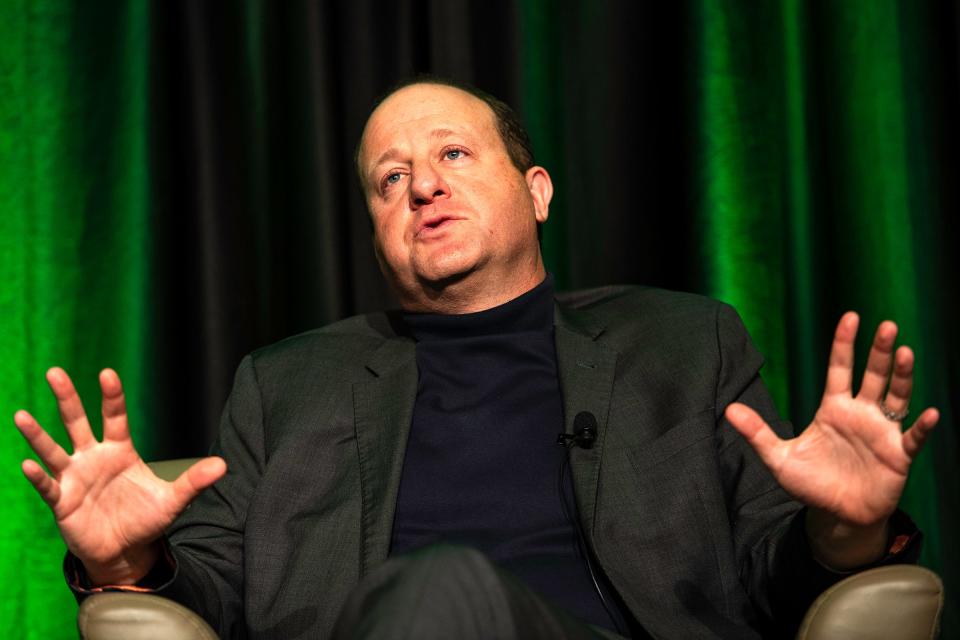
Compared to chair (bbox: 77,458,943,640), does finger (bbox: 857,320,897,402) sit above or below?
above

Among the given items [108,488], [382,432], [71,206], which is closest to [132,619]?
[108,488]

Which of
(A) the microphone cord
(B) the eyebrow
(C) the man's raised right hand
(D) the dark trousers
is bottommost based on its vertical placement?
(A) the microphone cord

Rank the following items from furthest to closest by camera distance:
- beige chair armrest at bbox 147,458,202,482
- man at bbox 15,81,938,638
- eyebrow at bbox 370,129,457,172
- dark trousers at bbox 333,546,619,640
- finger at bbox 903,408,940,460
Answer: eyebrow at bbox 370,129,457,172, beige chair armrest at bbox 147,458,202,482, man at bbox 15,81,938,638, finger at bbox 903,408,940,460, dark trousers at bbox 333,546,619,640

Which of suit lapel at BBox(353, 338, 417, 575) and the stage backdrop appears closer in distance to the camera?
suit lapel at BBox(353, 338, 417, 575)

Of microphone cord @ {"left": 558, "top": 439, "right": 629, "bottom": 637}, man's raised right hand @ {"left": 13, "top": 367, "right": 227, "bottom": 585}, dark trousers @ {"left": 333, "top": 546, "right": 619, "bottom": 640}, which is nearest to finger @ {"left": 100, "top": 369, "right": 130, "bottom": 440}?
man's raised right hand @ {"left": 13, "top": 367, "right": 227, "bottom": 585}

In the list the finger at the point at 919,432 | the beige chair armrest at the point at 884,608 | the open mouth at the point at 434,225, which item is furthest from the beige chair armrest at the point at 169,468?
the finger at the point at 919,432

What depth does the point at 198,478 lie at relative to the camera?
1.35m

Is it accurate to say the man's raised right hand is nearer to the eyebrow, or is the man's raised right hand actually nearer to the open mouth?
the open mouth

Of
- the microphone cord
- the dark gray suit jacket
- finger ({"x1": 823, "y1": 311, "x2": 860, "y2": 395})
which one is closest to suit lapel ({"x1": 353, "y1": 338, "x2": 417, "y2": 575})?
Answer: the dark gray suit jacket

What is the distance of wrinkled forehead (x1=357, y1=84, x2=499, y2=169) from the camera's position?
6.60 ft

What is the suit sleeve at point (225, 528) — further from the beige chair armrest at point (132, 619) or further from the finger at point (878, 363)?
the finger at point (878, 363)

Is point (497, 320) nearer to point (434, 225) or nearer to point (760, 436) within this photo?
point (434, 225)

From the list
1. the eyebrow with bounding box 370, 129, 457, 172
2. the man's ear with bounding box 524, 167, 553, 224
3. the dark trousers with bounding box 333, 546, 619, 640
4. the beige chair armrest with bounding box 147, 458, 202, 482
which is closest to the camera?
the dark trousers with bounding box 333, 546, 619, 640

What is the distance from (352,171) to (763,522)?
138cm
